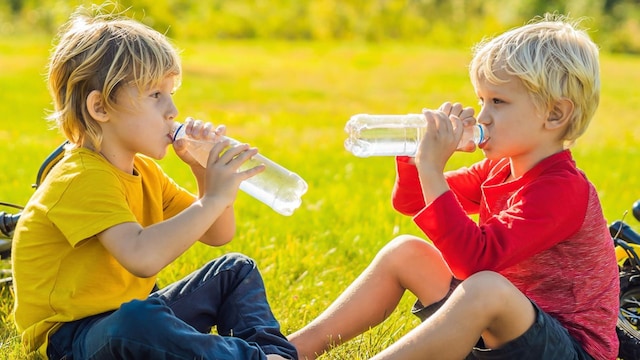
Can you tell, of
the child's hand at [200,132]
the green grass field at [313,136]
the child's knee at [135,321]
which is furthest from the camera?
the green grass field at [313,136]

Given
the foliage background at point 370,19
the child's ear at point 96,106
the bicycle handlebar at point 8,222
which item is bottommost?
the foliage background at point 370,19

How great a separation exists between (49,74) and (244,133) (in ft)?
20.8

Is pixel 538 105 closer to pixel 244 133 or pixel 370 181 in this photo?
pixel 370 181

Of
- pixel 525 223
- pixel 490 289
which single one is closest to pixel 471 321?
pixel 490 289

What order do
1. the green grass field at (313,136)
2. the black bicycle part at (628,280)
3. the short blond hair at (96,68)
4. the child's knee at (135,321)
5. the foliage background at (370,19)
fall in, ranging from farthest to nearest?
the foliage background at (370,19) → the green grass field at (313,136) → the black bicycle part at (628,280) → the short blond hair at (96,68) → the child's knee at (135,321)

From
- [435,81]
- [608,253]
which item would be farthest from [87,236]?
[435,81]

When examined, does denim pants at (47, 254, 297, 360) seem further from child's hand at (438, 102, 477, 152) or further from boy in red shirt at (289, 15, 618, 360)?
child's hand at (438, 102, 477, 152)

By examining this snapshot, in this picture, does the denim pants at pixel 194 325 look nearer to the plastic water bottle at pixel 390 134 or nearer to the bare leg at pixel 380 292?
the bare leg at pixel 380 292

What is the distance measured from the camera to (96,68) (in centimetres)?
287

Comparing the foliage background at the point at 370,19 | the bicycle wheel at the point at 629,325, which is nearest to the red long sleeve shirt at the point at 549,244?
the bicycle wheel at the point at 629,325

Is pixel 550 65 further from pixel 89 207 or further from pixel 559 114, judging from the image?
pixel 89 207

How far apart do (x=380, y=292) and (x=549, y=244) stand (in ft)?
2.22

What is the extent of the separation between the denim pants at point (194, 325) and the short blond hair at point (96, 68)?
22.5 inches

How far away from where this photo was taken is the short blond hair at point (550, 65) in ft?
9.41
